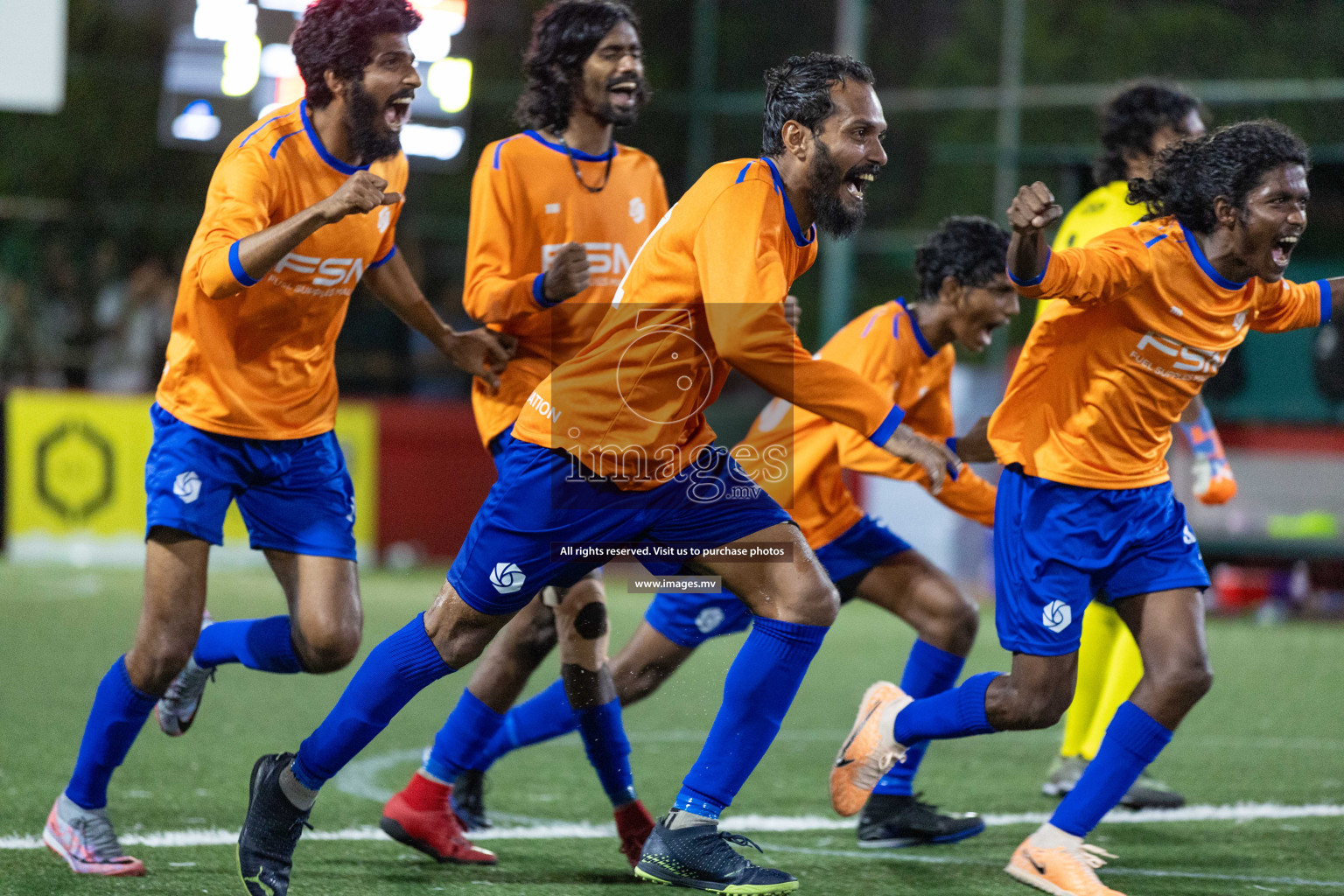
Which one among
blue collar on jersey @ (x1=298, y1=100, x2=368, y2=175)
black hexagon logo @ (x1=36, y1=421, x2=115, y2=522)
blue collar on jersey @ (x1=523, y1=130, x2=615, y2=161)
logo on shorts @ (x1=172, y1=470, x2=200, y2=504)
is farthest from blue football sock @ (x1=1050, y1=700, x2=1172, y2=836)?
black hexagon logo @ (x1=36, y1=421, x2=115, y2=522)

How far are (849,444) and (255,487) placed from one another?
1.86 meters

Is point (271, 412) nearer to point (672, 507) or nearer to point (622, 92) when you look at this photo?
point (672, 507)

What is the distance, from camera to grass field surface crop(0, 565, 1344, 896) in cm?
407

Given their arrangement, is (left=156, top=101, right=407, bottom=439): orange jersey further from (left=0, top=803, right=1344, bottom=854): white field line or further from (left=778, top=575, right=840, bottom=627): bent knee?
(left=778, top=575, right=840, bottom=627): bent knee

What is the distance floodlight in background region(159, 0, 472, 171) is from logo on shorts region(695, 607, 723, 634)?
6.27 metres

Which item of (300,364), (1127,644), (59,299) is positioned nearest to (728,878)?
(300,364)

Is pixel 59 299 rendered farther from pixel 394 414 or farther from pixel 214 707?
pixel 214 707

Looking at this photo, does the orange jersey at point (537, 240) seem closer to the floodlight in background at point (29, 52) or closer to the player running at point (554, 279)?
the player running at point (554, 279)

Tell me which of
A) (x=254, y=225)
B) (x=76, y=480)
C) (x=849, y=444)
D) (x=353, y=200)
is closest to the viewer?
(x=353, y=200)

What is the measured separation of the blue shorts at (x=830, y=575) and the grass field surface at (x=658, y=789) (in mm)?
138

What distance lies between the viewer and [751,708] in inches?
148

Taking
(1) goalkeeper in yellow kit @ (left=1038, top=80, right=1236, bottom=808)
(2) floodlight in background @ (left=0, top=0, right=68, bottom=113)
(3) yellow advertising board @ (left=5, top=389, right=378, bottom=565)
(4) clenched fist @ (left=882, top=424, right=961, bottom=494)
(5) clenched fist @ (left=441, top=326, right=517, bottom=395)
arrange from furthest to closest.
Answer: (3) yellow advertising board @ (left=5, top=389, right=378, bottom=565) < (2) floodlight in background @ (left=0, top=0, right=68, bottom=113) < (1) goalkeeper in yellow kit @ (left=1038, top=80, right=1236, bottom=808) < (5) clenched fist @ (left=441, top=326, right=517, bottom=395) < (4) clenched fist @ (left=882, top=424, right=961, bottom=494)

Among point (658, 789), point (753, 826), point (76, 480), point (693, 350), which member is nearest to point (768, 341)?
point (693, 350)

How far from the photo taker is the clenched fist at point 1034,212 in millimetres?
3662
